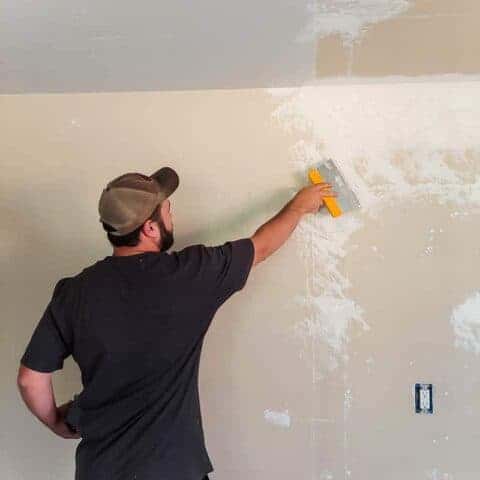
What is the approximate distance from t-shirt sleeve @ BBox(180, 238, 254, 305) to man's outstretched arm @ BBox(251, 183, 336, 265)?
0.06 metres

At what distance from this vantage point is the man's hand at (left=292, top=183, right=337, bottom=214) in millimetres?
1806

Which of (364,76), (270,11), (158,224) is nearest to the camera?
(270,11)

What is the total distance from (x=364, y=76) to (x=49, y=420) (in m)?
1.39

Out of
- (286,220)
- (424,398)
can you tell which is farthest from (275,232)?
(424,398)

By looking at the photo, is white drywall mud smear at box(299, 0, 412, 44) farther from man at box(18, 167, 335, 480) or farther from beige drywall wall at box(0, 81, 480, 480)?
man at box(18, 167, 335, 480)

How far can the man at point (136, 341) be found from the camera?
1500 mm

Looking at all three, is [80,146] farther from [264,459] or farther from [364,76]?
[264,459]

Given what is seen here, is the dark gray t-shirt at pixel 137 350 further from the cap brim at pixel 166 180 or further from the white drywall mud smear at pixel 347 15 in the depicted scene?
the white drywall mud smear at pixel 347 15

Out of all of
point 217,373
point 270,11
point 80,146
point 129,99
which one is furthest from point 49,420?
point 270,11

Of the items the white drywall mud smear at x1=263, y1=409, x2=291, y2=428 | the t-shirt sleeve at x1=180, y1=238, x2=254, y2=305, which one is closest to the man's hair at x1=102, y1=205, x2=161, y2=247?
the t-shirt sleeve at x1=180, y1=238, x2=254, y2=305

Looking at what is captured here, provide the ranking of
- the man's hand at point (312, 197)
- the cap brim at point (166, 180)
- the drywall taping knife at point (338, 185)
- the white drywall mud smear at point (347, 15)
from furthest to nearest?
1. the drywall taping knife at point (338, 185)
2. the man's hand at point (312, 197)
3. the cap brim at point (166, 180)
4. the white drywall mud smear at point (347, 15)

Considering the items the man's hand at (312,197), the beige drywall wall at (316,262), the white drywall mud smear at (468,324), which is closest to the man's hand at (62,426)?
the beige drywall wall at (316,262)

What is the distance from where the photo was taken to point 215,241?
2.00 metres

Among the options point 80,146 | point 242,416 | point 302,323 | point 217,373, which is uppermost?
point 80,146
